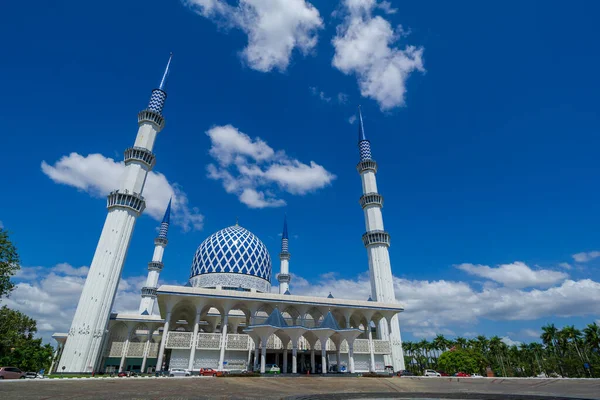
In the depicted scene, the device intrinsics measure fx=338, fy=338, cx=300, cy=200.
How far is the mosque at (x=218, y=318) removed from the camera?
29.2 metres

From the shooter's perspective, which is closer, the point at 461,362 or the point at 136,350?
the point at 136,350

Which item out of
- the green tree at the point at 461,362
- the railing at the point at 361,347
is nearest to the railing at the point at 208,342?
the railing at the point at 361,347

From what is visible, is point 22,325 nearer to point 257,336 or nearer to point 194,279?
point 194,279

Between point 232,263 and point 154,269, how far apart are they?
13975mm

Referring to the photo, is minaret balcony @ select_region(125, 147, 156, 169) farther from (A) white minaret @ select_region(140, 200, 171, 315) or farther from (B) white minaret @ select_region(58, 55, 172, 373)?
(A) white minaret @ select_region(140, 200, 171, 315)

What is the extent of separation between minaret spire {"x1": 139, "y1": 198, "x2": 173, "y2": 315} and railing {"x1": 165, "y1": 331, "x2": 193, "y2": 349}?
14676mm

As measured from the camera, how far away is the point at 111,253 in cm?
3188

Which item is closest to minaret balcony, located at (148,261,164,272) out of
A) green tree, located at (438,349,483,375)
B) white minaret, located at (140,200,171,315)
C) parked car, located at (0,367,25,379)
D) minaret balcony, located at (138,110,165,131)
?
white minaret, located at (140,200,171,315)

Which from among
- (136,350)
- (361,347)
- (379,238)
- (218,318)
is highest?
(379,238)

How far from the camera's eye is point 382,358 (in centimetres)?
3456

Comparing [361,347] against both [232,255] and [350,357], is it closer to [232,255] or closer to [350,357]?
[350,357]

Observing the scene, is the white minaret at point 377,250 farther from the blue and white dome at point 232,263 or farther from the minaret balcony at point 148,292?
the minaret balcony at point 148,292

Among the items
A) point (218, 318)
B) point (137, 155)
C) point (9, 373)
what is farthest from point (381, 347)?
point (137, 155)

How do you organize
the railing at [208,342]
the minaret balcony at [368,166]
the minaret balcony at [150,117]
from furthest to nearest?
the minaret balcony at [368,166] → the minaret balcony at [150,117] → the railing at [208,342]
